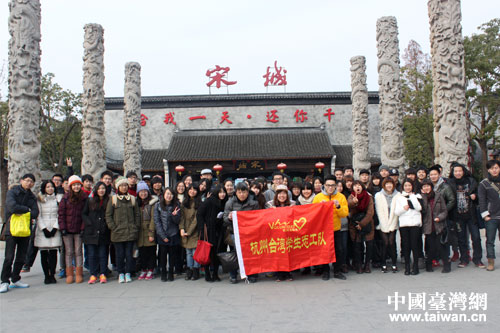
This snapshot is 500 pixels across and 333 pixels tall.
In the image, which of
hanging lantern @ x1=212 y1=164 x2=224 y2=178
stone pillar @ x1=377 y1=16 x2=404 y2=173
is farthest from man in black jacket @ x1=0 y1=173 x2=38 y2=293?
hanging lantern @ x1=212 y1=164 x2=224 y2=178

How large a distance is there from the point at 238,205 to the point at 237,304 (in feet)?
5.41

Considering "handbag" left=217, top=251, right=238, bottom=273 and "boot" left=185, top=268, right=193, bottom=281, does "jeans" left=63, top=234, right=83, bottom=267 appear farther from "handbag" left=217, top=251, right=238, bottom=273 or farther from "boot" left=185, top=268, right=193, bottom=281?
"handbag" left=217, top=251, right=238, bottom=273

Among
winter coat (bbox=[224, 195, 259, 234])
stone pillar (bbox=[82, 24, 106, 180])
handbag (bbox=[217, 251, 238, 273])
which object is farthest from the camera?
stone pillar (bbox=[82, 24, 106, 180])

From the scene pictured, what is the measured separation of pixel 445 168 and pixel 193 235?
540 cm

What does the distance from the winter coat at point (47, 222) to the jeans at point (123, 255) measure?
0.89 metres

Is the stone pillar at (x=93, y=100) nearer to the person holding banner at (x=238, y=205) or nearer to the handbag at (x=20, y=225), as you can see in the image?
the handbag at (x=20, y=225)

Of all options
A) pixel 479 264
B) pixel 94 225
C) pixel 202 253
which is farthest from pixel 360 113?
pixel 94 225

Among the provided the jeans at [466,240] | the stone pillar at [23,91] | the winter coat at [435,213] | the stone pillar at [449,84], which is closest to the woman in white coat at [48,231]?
the stone pillar at [23,91]

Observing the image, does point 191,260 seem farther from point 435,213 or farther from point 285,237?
point 435,213

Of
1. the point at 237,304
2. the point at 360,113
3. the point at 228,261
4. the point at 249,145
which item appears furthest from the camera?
the point at 249,145

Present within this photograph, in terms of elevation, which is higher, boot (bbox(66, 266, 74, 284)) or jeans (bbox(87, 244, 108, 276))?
jeans (bbox(87, 244, 108, 276))

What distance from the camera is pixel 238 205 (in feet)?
19.7

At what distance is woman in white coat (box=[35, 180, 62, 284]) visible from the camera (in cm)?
605

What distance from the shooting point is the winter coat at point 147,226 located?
623 centimetres
